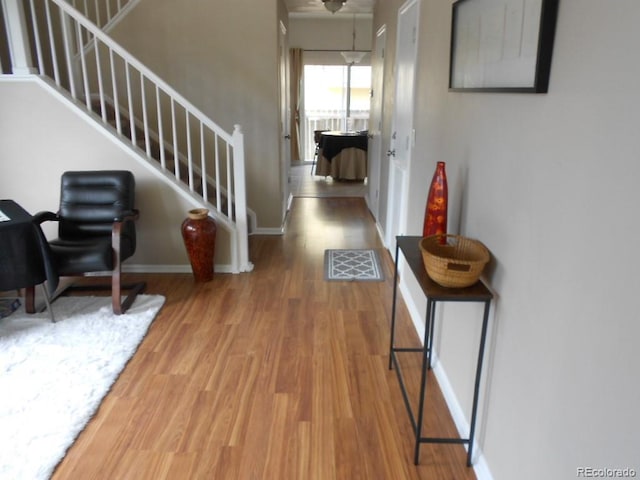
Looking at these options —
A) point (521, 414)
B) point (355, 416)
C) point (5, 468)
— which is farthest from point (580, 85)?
point (5, 468)

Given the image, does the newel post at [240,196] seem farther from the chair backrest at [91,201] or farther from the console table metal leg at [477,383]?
the console table metal leg at [477,383]

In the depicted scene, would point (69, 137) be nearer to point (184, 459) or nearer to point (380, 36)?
point (184, 459)

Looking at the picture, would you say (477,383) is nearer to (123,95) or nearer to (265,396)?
(265,396)

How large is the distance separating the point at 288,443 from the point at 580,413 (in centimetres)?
128

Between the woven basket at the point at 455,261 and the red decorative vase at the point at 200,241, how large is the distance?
2094mm

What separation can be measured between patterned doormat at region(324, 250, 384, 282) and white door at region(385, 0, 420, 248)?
0.26m

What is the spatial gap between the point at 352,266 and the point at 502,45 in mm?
2768

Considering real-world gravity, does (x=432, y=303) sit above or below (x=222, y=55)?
below

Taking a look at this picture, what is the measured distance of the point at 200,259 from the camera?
3762mm

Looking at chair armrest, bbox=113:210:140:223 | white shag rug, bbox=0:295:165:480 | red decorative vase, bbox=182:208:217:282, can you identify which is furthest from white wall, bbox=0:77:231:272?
white shag rug, bbox=0:295:165:480

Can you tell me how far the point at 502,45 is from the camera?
1651 mm

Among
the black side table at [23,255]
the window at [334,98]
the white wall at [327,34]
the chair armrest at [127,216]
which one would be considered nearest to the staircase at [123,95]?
the chair armrest at [127,216]

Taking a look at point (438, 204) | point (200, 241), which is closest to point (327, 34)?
point (200, 241)

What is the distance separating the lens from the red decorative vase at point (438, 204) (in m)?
2.12
